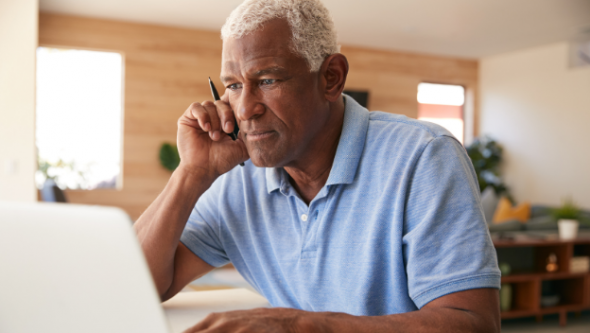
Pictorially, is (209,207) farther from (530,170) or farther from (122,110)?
(530,170)

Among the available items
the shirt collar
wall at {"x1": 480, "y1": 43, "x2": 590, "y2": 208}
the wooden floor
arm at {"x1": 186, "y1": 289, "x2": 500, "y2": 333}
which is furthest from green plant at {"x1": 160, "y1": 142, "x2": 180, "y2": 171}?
arm at {"x1": 186, "y1": 289, "x2": 500, "y2": 333}

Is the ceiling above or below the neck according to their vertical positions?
above

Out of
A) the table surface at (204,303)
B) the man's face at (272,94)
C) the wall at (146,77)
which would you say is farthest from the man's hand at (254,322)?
the wall at (146,77)

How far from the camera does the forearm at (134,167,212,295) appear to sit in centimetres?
112

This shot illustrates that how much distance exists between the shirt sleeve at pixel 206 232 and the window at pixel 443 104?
7666mm

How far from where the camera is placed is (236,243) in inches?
48.4

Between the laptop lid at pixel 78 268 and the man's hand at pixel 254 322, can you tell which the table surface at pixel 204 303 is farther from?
the laptop lid at pixel 78 268

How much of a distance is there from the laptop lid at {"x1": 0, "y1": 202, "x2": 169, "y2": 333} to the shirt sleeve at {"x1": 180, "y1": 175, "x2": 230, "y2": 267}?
32.0 inches

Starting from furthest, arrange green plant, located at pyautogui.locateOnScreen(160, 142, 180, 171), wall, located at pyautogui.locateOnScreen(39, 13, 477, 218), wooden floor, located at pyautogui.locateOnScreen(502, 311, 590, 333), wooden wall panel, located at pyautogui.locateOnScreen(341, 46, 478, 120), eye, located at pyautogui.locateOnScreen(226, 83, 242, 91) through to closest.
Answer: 1. wooden wall panel, located at pyautogui.locateOnScreen(341, 46, 478, 120)
2. green plant, located at pyautogui.locateOnScreen(160, 142, 180, 171)
3. wall, located at pyautogui.locateOnScreen(39, 13, 477, 218)
4. wooden floor, located at pyautogui.locateOnScreen(502, 311, 590, 333)
5. eye, located at pyautogui.locateOnScreen(226, 83, 242, 91)

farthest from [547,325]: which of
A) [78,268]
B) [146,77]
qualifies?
[146,77]

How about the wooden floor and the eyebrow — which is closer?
the eyebrow

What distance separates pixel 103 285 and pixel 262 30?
2.38ft

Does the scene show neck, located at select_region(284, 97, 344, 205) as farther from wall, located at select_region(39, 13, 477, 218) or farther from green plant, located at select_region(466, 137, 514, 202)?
green plant, located at select_region(466, 137, 514, 202)

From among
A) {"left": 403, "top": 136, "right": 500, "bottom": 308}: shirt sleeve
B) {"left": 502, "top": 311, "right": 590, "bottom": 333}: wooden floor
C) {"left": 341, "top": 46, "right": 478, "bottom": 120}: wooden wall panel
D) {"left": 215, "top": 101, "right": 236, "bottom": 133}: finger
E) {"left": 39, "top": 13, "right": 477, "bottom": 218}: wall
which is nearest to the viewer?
{"left": 403, "top": 136, "right": 500, "bottom": 308}: shirt sleeve
